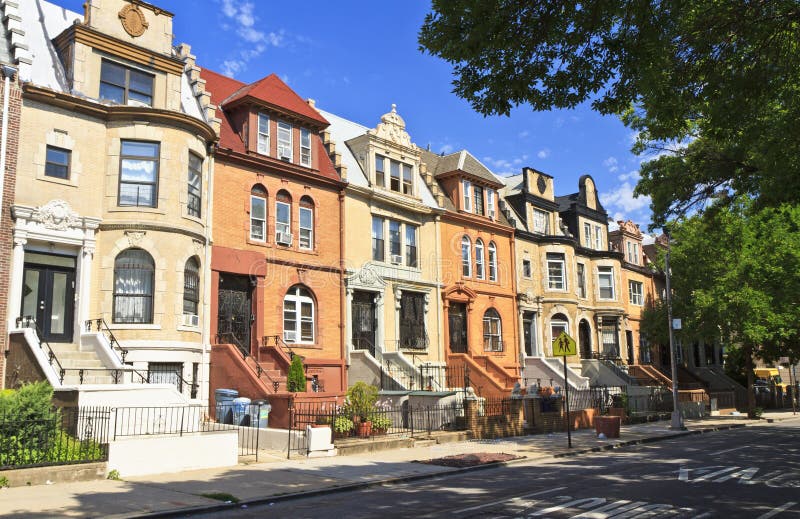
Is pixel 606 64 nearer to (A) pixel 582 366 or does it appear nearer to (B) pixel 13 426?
(B) pixel 13 426

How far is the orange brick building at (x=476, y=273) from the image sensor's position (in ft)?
105

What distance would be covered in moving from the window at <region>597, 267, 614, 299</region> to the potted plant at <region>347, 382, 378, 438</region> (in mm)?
25831

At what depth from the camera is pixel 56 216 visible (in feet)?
62.2

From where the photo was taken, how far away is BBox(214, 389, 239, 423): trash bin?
65.8 feet

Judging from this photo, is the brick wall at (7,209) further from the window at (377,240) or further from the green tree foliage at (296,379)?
the window at (377,240)

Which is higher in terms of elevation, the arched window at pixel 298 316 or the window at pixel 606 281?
the window at pixel 606 281

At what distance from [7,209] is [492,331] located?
22976 millimetres

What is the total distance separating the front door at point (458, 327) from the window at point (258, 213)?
36.8ft

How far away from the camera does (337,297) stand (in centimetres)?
2675

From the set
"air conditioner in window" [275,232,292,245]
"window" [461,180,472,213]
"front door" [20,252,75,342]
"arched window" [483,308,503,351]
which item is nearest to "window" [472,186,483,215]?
"window" [461,180,472,213]

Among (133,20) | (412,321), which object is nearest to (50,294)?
(133,20)

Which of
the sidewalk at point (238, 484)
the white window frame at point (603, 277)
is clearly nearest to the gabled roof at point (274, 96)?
the sidewalk at point (238, 484)

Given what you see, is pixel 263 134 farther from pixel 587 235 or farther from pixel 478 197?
pixel 587 235

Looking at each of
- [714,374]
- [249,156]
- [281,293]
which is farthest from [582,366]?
[249,156]
